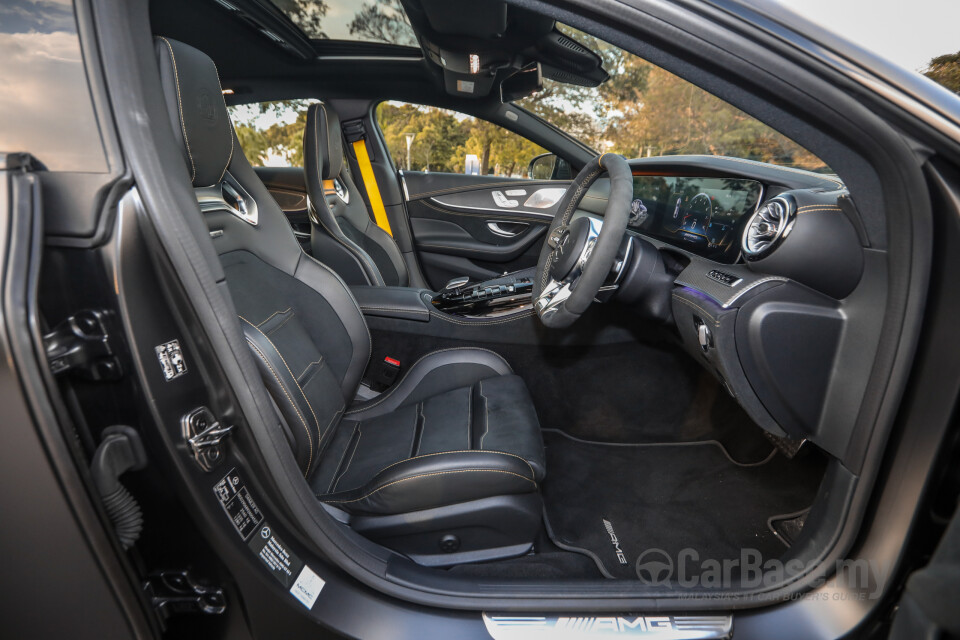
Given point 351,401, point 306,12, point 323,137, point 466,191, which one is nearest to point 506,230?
point 466,191

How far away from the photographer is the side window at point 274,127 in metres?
2.79

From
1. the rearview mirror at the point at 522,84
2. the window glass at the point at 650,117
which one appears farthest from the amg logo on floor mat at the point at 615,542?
the rearview mirror at the point at 522,84

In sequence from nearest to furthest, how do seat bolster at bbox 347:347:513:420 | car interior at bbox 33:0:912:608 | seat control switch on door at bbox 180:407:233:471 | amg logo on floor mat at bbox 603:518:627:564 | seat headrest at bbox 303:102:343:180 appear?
1. seat control switch on door at bbox 180:407:233:471
2. car interior at bbox 33:0:912:608
3. amg logo on floor mat at bbox 603:518:627:564
4. seat bolster at bbox 347:347:513:420
5. seat headrest at bbox 303:102:343:180

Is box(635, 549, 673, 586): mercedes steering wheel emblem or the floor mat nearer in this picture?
box(635, 549, 673, 586): mercedes steering wheel emblem

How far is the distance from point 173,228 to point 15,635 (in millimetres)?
651

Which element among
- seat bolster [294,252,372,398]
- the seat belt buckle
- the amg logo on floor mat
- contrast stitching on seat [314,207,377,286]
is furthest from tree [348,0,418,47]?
the amg logo on floor mat

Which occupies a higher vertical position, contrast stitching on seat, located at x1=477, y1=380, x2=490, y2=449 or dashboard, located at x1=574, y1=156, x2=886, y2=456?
dashboard, located at x1=574, y1=156, x2=886, y2=456

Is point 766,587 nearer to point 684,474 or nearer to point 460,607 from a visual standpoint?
point 460,607

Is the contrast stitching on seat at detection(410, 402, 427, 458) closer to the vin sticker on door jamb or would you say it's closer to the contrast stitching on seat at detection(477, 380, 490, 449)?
the contrast stitching on seat at detection(477, 380, 490, 449)

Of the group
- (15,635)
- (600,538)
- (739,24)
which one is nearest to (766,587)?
(600,538)

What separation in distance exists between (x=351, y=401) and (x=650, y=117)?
156 centimetres

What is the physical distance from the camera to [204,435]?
74cm

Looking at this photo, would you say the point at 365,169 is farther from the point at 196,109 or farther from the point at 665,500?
the point at 665,500

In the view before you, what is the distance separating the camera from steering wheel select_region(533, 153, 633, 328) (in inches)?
43.3
